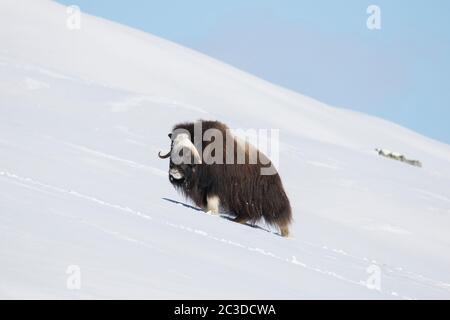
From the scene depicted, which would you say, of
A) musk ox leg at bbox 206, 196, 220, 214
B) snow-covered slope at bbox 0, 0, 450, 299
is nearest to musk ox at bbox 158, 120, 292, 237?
musk ox leg at bbox 206, 196, 220, 214

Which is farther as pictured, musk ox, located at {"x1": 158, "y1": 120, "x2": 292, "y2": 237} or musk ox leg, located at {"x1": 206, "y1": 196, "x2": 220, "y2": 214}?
musk ox leg, located at {"x1": 206, "y1": 196, "x2": 220, "y2": 214}

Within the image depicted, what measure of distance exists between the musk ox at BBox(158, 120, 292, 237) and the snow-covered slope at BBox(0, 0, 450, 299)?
27 centimetres

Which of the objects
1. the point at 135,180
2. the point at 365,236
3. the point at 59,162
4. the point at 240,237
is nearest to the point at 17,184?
the point at 240,237

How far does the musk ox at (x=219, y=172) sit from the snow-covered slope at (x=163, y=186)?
0.88ft

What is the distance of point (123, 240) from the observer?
6.19 metres

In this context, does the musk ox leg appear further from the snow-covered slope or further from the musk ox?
the snow-covered slope

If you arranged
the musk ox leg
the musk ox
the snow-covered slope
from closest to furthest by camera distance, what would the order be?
the snow-covered slope < the musk ox < the musk ox leg

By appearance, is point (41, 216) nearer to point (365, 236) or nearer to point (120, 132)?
point (365, 236)

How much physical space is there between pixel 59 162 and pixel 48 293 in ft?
17.7

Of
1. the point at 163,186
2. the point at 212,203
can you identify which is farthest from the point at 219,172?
the point at 163,186

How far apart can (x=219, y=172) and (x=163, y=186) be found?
6.33 ft

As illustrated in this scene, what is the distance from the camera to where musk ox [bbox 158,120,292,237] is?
31.3 feet

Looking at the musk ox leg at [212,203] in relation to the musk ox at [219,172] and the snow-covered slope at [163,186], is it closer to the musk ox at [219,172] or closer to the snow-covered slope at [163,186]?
the musk ox at [219,172]

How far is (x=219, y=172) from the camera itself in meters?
9.65
